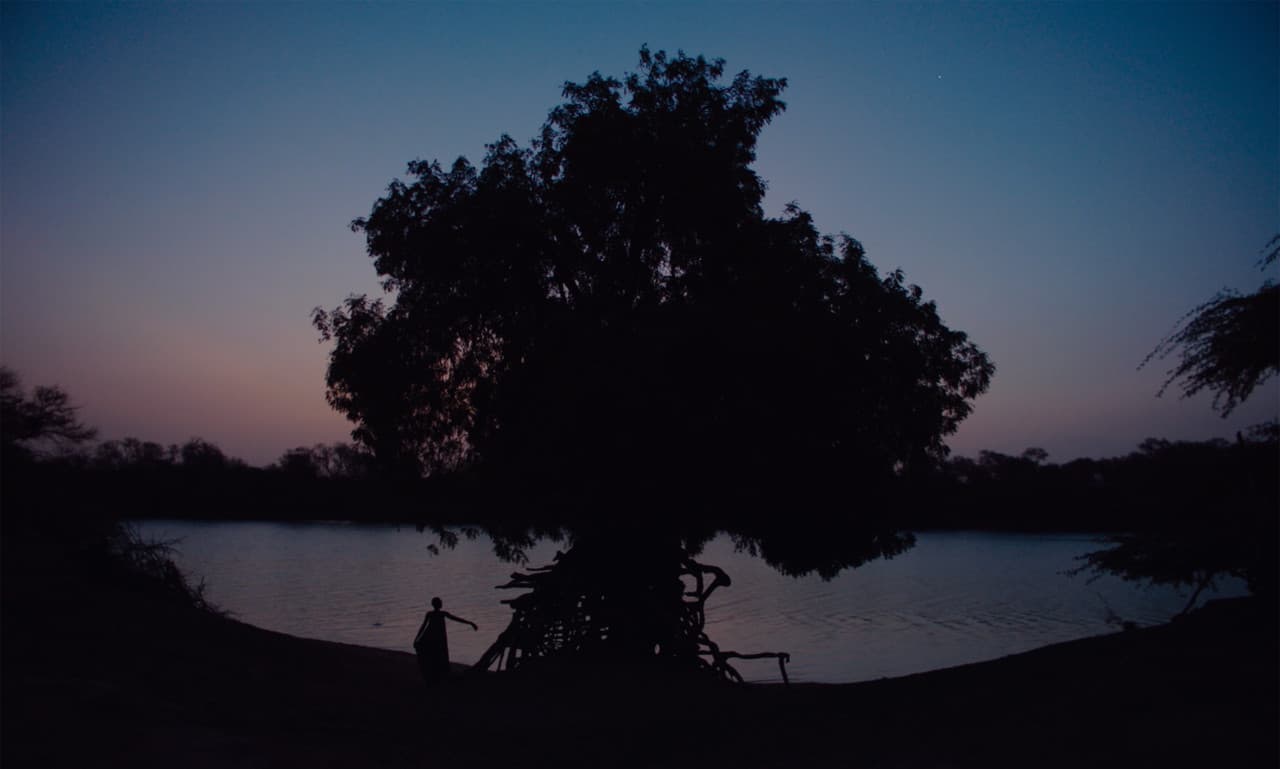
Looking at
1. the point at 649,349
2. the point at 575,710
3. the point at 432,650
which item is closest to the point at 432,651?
the point at 432,650

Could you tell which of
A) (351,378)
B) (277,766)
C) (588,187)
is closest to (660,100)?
(588,187)

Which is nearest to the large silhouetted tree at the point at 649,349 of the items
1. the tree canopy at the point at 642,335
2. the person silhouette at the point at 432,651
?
the tree canopy at the point at 642,335

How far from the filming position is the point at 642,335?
13.3 m

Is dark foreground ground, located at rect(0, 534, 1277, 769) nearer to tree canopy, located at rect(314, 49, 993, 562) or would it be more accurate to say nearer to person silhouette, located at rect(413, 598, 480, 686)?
person silhouette, located at rect(413, 598, 480, 686)

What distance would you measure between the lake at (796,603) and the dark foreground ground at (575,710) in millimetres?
8635

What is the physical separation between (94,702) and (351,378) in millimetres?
8129

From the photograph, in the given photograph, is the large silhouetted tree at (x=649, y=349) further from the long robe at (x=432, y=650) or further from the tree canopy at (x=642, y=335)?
the long robe at (x=432, y=650)

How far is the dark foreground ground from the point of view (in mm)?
8070

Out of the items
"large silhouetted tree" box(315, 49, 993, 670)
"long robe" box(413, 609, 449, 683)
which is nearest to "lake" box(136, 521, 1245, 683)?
"large silhouetted tree" box(315, 49, 993, 670)

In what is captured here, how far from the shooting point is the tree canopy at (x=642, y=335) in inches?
538

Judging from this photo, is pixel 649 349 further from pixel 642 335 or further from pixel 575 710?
pixel 575 710

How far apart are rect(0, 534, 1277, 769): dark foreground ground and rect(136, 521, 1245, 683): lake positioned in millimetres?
8635

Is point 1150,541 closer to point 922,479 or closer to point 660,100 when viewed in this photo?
point 922,479

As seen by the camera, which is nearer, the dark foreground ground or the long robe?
the dark foreground ground
